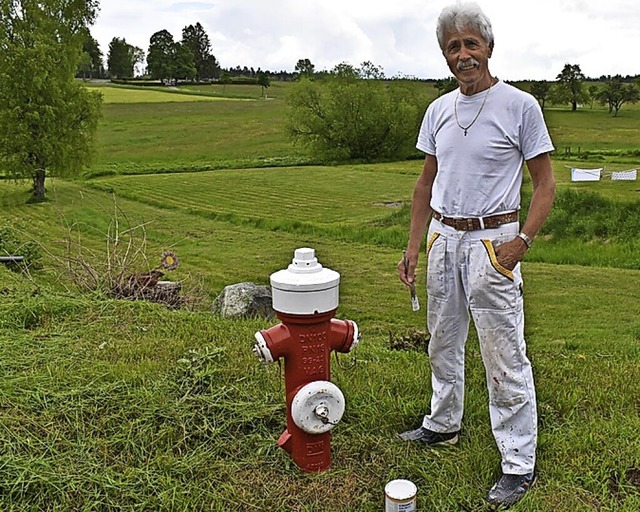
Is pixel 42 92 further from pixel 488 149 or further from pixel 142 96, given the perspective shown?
pixel 142 96

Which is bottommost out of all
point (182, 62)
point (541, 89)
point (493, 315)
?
point (493, 315)

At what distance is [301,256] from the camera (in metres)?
2.69

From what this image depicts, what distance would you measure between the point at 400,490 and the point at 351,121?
119 feet

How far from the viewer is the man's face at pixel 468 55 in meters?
2.57

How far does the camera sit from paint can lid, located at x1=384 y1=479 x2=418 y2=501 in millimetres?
2447

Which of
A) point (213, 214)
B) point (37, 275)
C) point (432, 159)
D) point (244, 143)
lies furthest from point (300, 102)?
point (432, 159)

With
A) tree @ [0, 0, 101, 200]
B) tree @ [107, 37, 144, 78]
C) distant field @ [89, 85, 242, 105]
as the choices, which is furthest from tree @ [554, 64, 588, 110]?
tree @ [107, 37, 144, 78]

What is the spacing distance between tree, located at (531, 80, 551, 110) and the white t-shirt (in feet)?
150

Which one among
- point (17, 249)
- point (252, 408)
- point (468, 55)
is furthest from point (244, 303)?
point (17, 249)

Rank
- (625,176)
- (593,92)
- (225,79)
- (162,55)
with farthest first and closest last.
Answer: (225,79)
(162,55)
(593,92)
(625,176)

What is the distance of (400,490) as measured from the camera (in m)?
2.48

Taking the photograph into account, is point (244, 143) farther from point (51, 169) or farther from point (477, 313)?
point (477, 313)

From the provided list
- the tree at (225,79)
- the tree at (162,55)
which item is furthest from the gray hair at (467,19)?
the tree at (162,55)

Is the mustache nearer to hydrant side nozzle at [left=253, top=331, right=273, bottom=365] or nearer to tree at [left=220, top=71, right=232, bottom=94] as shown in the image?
hydrant side nozzle at [left=253, top=331, right=273, bottom=365]
